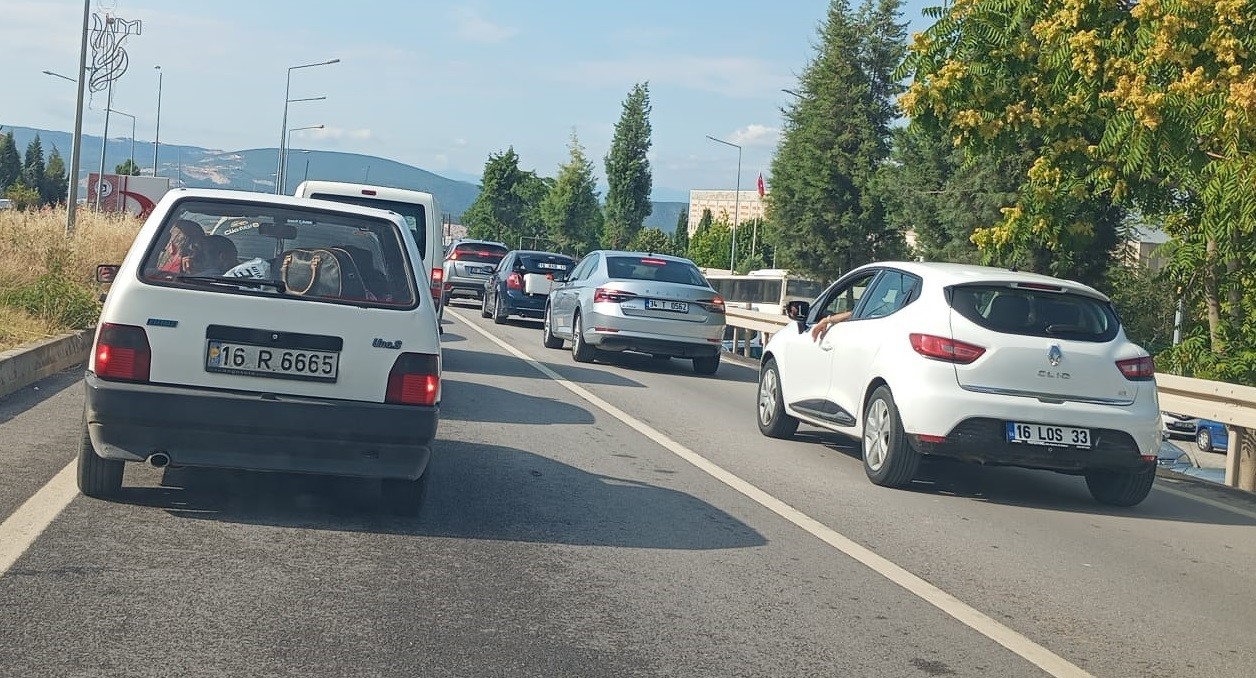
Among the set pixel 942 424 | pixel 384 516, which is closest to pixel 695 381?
pixel 942 424

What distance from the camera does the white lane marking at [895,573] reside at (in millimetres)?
5566

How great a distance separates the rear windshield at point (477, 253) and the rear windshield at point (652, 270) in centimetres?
1838

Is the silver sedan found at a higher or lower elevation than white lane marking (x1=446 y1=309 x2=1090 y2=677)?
higher

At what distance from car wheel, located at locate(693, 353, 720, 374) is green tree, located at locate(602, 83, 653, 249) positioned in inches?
3281

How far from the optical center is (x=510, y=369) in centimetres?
1750

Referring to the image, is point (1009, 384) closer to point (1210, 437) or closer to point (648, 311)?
point (648, 311)

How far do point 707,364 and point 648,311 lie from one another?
160cm

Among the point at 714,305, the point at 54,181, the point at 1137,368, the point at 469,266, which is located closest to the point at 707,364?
the point at 714,305

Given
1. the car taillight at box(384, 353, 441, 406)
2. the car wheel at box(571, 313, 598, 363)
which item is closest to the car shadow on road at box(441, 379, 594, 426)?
the car wheel at box(571, 313, 598, 363)

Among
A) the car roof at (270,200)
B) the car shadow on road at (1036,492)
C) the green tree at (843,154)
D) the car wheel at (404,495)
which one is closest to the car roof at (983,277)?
the car shadow on road at (1036,492)

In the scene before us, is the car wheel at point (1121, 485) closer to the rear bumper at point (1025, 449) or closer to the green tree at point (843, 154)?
the rear bumper at point (1025, 449)

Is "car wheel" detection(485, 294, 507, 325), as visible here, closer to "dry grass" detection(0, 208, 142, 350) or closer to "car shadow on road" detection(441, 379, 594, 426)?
"dry grass" detection(0, 208, 142, 350)

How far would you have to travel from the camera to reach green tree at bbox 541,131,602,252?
9981 centimetres

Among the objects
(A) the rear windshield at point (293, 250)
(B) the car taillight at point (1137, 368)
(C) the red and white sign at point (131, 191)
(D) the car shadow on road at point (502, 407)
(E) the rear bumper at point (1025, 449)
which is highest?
(C) the red and white sign at point (131, 191)
